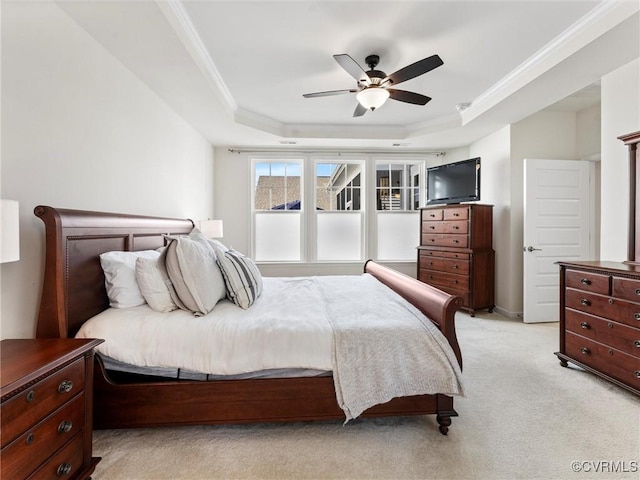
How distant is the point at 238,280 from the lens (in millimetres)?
2078

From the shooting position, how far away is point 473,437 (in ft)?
5.54

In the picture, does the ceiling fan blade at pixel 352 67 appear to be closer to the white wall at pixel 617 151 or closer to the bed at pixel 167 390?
the bed at pixel 167 390

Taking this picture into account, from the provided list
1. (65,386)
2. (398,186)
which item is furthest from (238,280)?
(398,186)

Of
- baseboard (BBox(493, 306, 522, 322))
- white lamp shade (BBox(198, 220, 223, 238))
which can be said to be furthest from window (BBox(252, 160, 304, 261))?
baseboard (BBox(493, 306, 522, 322))

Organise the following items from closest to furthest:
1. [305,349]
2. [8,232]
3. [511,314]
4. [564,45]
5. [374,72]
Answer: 1. [8,232]
2. [305,349]
3. [564,45]
4. [374,72]
5. [511,314]

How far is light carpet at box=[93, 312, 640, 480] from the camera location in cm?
146

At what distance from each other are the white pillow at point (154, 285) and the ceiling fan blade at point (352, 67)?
74.2 inches

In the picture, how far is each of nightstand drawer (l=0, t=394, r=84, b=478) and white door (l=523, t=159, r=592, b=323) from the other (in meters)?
4.36

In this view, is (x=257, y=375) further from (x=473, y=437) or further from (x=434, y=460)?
(x=473, y=437)

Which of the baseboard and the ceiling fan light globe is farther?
the baseboard

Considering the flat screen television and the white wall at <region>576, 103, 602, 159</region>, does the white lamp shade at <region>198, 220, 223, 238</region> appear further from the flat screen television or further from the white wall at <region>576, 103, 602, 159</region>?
the white wall at <region>576, 103, 602, 159</region>

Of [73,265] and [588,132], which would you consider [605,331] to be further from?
[73,265]

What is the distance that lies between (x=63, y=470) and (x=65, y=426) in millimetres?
172

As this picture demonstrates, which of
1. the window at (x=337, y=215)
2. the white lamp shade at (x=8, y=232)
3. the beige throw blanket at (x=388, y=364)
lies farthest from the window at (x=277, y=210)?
the white lamp shade at (x=8, y=232)
